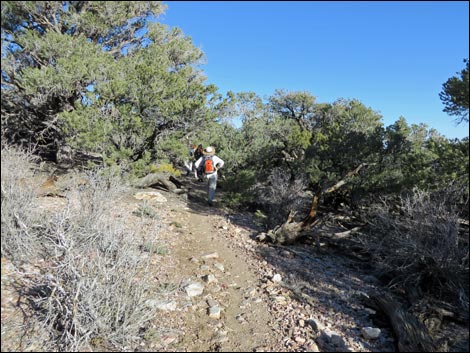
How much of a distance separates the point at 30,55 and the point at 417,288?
10.9 metres

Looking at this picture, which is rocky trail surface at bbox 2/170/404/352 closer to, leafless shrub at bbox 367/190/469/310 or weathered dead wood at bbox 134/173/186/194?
leafless shrub at bbox 367/190/469/310

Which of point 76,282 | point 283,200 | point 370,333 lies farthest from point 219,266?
point 283,200

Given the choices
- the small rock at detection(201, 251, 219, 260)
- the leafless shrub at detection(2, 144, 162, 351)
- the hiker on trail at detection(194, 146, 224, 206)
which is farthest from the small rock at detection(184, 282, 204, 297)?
the hiker on trail at detection(194, 146, 224, 206)

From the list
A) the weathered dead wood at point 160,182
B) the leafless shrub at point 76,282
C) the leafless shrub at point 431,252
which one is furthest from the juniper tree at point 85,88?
the leafless shrub at point 431,252

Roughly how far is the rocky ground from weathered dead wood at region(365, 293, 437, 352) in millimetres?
→ 158

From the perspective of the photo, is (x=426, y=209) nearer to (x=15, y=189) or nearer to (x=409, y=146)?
(x=409, y=146)

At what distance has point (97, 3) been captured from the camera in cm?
929

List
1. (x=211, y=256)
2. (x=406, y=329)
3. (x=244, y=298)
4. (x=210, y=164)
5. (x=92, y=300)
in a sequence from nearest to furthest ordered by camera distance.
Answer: (x=92, y=300)
(x=406, y=329)
(x=244, y=298)
(x=211, y=256)
(x=210, y=164)

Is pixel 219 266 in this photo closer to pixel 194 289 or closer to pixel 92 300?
pixel 194 289

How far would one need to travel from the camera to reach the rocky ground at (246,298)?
339 cm

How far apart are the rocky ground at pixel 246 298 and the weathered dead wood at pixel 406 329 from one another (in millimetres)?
158

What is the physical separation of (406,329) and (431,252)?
78.0 inches

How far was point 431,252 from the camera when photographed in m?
5.18

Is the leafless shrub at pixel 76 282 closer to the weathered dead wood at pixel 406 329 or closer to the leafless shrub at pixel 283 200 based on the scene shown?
the weathered dead wood at pixel 406 329
